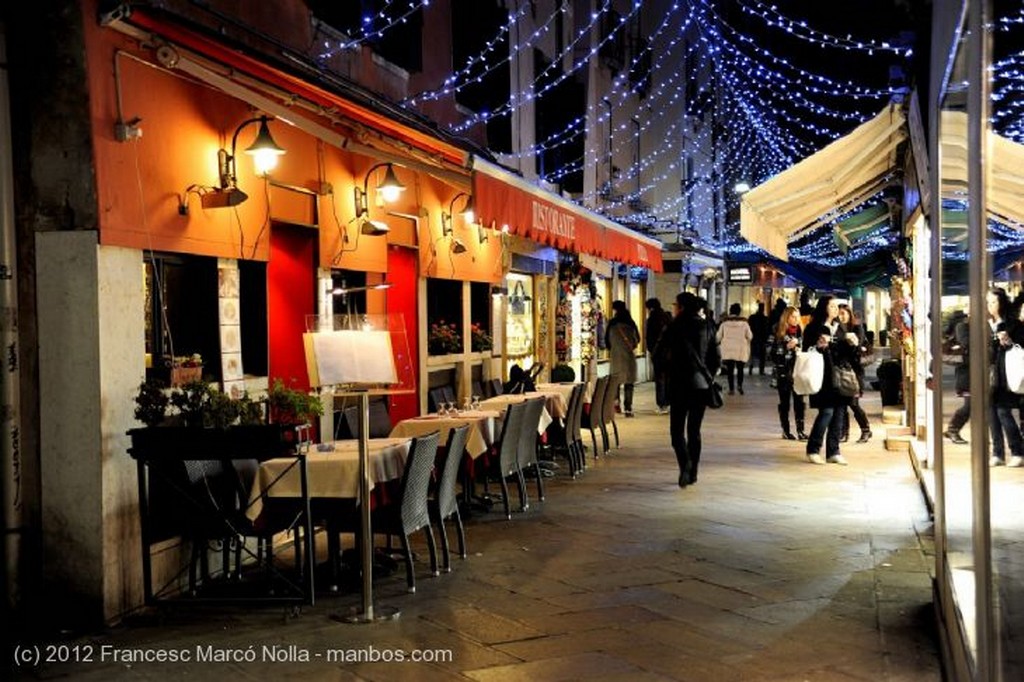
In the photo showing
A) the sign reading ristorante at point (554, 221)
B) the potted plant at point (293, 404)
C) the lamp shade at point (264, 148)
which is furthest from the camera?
the sign reading ristorante at point (554, 221)

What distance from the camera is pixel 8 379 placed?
666 cm

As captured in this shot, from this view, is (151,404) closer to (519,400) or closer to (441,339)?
(519,400)

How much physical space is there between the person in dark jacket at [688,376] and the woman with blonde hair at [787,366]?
363 centimetres

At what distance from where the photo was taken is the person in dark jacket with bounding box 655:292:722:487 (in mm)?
10859

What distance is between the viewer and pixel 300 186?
959 cm

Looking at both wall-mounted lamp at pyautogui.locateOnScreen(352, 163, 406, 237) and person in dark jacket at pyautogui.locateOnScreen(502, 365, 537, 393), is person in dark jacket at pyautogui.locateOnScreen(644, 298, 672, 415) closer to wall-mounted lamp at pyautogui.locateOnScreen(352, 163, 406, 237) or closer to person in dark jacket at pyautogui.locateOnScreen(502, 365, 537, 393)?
person in dark jacket at pyautogui.locateOnScreen(502, 365, 537, 393)

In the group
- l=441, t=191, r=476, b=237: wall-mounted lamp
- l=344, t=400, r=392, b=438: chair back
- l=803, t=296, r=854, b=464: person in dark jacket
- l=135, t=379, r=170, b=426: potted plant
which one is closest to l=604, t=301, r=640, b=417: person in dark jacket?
l=441, t=191, r=476, b=237: wall-mounted lamp

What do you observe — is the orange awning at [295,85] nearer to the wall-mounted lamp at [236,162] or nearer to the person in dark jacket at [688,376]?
the wall-mounted lamp at [236,162]

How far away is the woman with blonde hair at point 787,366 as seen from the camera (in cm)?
1452

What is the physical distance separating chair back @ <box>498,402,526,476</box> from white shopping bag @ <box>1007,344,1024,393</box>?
22.4 feet

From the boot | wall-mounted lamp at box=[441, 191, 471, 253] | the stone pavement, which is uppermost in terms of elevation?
wall-mounted lamp at box=[441, 191, 471, 253]

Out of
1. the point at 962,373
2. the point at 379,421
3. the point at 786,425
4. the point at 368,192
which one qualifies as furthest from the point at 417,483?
the point at 786,425

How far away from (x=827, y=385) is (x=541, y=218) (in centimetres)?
428

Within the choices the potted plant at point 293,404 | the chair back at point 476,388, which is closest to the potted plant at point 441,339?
the chair back at point 476,388
